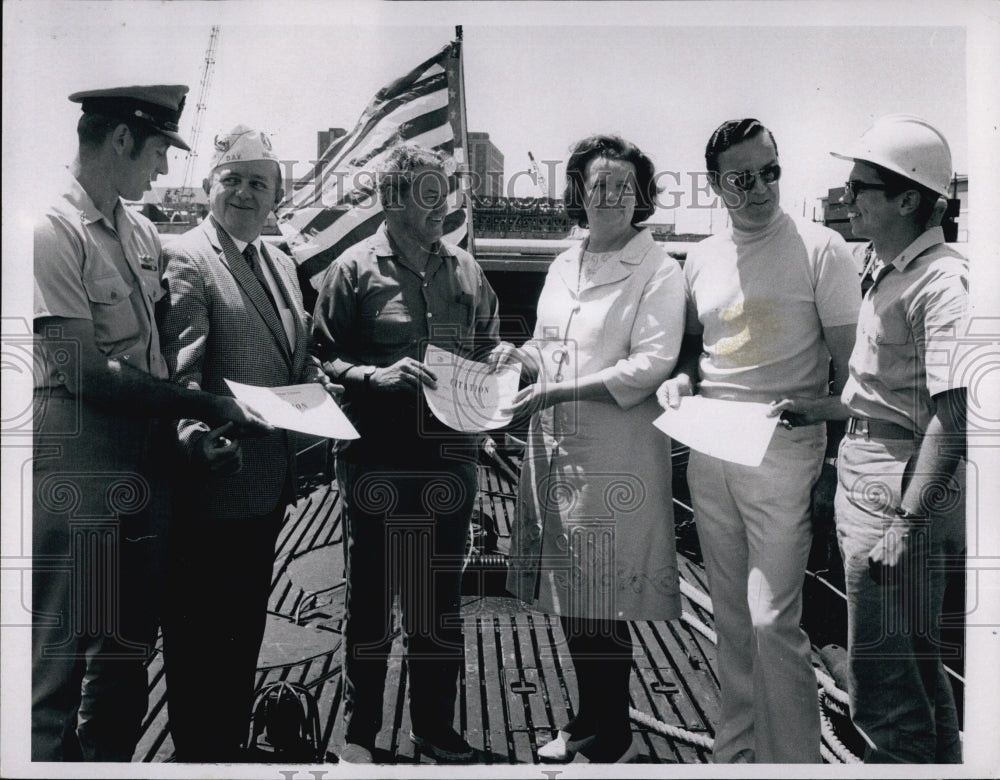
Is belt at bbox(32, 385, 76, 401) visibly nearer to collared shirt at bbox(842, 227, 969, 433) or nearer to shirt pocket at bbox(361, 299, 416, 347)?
shirt pocket at bbox(361, 299, 416, 347)

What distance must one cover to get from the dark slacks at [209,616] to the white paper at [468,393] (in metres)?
0.62

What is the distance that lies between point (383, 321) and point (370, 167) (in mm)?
581

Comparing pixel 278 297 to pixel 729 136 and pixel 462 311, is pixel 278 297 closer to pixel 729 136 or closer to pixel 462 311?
pixel 462 311

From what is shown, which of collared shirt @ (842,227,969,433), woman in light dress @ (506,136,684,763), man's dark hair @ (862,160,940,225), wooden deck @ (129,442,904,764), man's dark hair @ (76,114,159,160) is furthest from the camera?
wooden deck @ (129,442,904,764)

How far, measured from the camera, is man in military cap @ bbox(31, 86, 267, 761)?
2.66m

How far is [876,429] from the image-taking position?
270 cm

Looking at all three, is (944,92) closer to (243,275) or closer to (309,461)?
(243,275)

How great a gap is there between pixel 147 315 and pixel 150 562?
0.76 m

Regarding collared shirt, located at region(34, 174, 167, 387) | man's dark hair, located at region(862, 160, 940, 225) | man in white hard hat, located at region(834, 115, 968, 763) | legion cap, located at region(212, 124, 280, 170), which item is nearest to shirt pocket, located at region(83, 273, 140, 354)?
collared shirt, located at region(34, 174, 167, 387)

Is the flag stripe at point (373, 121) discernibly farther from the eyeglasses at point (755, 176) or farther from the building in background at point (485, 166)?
the eyeglasses at point (755, 176)

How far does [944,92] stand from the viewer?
2920mm

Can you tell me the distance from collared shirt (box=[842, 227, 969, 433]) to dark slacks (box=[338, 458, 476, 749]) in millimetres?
1283

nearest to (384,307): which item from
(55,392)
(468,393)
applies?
(468,393)

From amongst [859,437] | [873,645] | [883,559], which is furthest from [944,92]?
[873,645]
